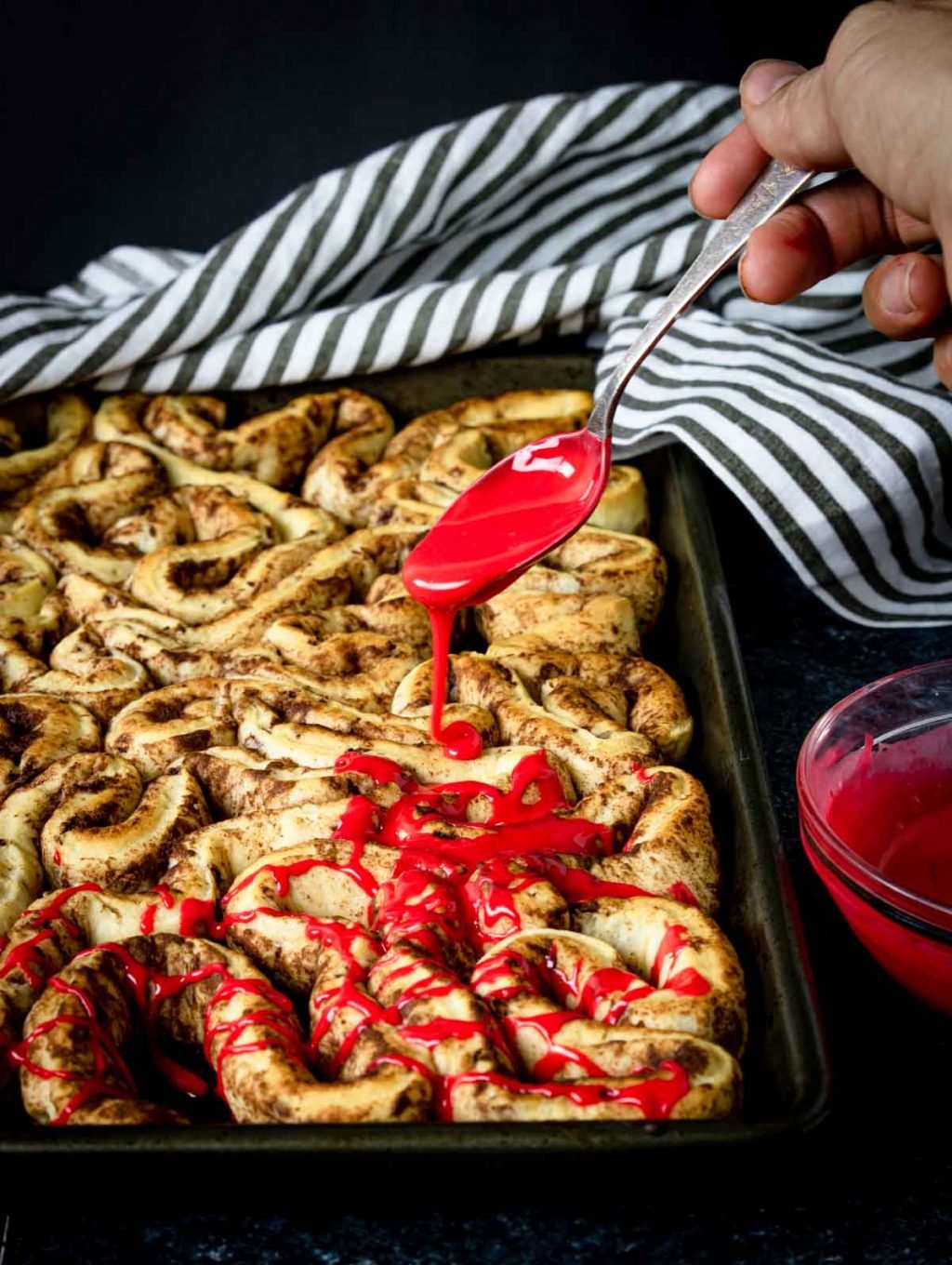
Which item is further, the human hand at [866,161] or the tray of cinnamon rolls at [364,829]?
the human hand at [866,161]

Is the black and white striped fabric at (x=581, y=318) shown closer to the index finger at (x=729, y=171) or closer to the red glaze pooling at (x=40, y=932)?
the index finger at (x=729, y=171)

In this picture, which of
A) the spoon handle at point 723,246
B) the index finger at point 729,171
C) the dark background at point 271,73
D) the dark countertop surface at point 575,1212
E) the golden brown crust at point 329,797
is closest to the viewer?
the dark countertop surface at point 575,1212

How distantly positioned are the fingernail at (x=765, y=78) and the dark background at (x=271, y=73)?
3.93 ft

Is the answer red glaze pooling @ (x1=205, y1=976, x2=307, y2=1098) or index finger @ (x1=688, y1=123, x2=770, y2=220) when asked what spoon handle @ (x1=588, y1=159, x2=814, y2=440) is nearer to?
index finger @ (x1=688, y1=123, x2=770, y2=220)

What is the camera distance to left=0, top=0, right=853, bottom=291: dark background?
9.39ft

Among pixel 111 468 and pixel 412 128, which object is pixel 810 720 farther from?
pixel 412 128

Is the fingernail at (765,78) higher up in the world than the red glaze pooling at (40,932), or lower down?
higher up

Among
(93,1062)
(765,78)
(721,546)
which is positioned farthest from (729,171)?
(93,1062)

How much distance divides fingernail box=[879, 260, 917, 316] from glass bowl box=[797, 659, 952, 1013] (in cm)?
42

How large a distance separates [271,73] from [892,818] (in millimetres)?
2065

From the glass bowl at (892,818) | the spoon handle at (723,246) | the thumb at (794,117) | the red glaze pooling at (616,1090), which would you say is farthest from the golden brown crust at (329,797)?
the thumb at (794,117)

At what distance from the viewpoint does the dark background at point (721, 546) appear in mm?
1258

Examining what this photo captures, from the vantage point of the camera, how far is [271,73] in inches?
116

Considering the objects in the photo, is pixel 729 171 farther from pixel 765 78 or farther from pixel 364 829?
pixel 364 829
